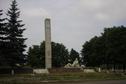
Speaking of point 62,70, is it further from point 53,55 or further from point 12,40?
point 53,55

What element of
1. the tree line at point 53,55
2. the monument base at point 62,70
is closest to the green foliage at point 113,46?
the tree line at point 53,55

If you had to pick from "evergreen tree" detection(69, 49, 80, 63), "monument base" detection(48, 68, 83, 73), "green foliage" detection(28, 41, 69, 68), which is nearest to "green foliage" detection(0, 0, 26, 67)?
"monument base" detection(48, 68, 83, 73)

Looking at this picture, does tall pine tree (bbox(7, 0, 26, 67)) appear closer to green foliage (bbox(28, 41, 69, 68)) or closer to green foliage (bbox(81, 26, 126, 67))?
green foliage (bbox(81, 26, 126, 67))

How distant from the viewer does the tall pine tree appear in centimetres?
4350

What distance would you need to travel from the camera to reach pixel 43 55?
8062 cm

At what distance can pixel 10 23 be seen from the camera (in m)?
45.5

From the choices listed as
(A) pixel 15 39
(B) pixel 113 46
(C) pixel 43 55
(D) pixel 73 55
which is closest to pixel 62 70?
(A) pixel 15 39

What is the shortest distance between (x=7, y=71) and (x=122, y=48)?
87.8ft

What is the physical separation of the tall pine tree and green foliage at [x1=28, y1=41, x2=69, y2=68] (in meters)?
33.3

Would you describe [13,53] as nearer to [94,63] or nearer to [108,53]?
[108,53]

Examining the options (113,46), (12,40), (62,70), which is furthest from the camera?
(113,46)

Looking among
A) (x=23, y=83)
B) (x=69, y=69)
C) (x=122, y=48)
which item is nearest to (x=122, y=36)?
(x=122, y=48)

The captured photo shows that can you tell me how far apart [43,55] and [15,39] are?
36.0 meters

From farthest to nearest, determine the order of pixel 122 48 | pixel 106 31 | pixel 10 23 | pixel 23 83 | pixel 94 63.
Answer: pixel 94 63 → pixel 106 31 → pixel 122 48 → pixel 10 23 → pixel 23 83
